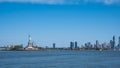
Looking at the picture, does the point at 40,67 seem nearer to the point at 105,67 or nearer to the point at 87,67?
the point at 87,67

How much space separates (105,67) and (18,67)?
21.6 m

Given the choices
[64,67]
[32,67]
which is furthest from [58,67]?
[32,67]

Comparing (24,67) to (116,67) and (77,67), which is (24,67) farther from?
(116,67)

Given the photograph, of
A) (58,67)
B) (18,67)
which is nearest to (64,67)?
(58,67)

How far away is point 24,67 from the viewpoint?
71.9 meters

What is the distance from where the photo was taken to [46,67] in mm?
72625

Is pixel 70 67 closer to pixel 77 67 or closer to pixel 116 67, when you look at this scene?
pixel 77 67

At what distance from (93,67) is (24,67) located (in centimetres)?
1695

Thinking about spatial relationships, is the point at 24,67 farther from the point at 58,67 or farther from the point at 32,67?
the point at 58,67

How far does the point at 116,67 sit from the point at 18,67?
24.5 meters

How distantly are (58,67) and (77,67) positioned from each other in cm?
480

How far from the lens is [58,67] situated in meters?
72.4

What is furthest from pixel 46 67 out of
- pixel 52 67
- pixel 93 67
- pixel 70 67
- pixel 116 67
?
pixel 116 67

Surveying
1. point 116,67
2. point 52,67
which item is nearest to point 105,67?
point 116,67
